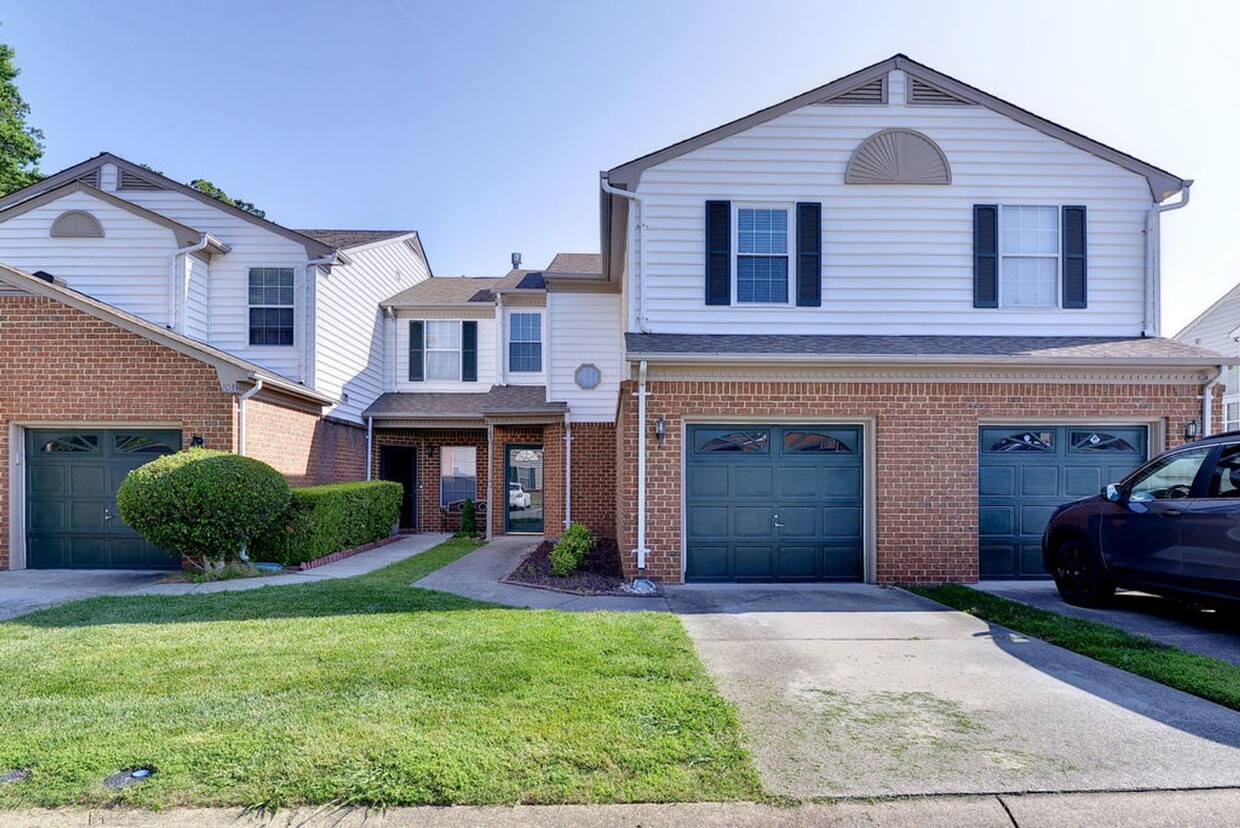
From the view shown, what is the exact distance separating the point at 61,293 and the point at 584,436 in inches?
367

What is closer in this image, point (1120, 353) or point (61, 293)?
point (1120, 353)

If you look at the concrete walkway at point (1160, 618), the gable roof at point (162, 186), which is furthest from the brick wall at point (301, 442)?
the concrete walkway at point (1160, 618)

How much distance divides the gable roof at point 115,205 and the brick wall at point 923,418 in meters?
10.6

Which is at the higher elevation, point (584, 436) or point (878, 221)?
point (878, 221)

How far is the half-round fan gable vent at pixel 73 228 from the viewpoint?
13.9 meters

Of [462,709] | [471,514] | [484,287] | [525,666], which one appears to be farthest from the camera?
[484,287]

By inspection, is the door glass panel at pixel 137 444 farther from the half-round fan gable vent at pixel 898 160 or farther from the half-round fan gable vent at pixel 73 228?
the half-round fan gable vent at pixel 898 160

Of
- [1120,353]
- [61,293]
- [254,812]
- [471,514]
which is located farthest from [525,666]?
[471,514]

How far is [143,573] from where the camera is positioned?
10.8 m

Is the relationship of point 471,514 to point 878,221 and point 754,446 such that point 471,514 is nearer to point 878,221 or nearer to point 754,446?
point 754,446

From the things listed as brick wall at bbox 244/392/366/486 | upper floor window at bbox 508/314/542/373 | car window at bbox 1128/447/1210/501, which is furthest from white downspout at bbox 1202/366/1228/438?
brick wall at bbox 244/392/366/486

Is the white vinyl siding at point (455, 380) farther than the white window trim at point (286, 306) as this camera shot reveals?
Yes

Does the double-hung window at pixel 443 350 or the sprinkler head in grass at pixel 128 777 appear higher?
the double-hung window at pixel 443 350

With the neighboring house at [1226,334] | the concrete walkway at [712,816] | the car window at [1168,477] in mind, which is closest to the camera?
the concrete walkway at [712,816]
